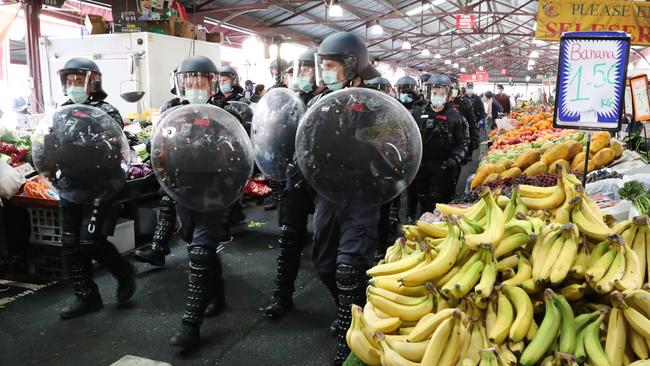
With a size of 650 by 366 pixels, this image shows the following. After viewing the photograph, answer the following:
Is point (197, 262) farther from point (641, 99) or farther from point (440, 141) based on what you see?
point (641, 99)

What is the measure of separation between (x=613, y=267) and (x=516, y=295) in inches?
12.9

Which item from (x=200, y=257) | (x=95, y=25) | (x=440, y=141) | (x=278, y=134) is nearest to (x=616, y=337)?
(x=200, y=257)

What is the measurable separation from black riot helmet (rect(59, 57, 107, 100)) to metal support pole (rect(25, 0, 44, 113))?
581 cm

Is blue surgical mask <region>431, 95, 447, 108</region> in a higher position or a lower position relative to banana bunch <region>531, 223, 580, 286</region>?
higher

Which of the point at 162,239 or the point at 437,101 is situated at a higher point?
the point at 437,101

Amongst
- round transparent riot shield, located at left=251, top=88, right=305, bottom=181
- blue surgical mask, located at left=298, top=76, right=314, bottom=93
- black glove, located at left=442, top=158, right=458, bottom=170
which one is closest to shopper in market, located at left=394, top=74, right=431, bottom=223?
black glove, located at left=442, top=158, right=458, bottom=170

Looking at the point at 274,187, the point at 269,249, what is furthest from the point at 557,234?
the point at 274,187

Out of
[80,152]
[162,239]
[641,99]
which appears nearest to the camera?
[80,152]

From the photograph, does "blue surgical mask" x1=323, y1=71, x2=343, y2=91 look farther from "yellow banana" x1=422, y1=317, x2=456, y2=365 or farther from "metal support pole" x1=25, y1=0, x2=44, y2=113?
"metal support pole" x1=25, y1=0, x2=44, y2=113

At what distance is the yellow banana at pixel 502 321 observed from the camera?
150 cm

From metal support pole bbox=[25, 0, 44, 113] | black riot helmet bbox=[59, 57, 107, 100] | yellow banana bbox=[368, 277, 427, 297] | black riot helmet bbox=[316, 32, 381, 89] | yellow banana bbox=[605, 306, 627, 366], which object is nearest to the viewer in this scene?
yellow banana bbox=[605, 306, 627, 366]

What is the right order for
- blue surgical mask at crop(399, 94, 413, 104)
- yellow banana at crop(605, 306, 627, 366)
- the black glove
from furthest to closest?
1. blue surgical mask at crop(399, 94, 413, 104)
2. the black glove
3. yellow banana at crop(605, 306, 627, 366)

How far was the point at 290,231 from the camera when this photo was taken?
3.66 metres

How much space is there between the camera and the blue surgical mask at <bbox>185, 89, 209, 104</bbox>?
3.51m
